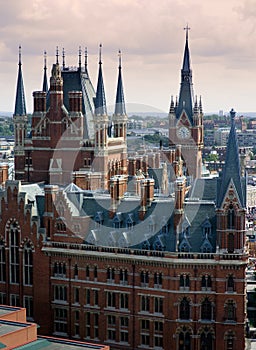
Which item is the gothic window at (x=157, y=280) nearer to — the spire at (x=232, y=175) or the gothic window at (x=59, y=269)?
the spire at (x=232, y=175)

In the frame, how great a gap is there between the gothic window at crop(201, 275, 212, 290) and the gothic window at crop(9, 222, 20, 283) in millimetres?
19941

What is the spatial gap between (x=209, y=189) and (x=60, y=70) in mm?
22377

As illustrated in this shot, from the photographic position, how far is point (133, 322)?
6738 cm

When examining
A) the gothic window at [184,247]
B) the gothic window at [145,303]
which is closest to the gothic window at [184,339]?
the gothic window at [145,303]

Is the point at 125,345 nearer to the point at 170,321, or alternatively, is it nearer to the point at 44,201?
the point at 170,321

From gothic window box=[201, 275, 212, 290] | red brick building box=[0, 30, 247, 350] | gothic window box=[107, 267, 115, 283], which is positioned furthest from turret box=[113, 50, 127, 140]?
gothic window box=[201, 275, 212, 290]

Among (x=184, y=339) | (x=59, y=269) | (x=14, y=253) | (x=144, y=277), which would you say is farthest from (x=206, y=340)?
(x=14, y=253)

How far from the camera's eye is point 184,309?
214 ft

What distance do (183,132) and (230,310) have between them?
173 feet

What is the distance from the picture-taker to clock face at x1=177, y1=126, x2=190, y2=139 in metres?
113

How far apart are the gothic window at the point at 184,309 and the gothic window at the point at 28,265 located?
16.6 m

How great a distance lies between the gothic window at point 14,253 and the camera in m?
73.4

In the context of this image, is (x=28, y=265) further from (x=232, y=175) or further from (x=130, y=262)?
(x=232, y=175)

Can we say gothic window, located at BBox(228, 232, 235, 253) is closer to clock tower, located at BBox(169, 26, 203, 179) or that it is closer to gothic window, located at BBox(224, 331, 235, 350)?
gothic window, located at BBox(224, 331, 235, 350)
